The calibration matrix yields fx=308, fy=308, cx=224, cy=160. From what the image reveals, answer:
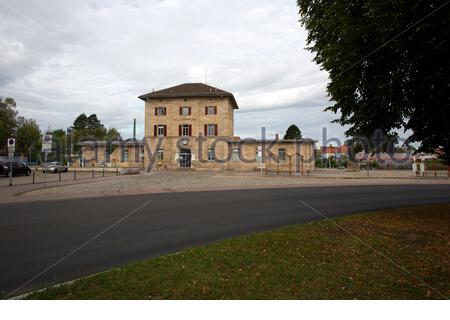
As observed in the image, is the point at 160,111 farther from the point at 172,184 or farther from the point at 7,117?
the point at 7,117

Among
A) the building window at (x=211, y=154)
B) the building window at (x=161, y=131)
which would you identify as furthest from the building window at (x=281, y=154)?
the building window at (x=161, y=131)

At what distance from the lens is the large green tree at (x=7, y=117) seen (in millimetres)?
61006

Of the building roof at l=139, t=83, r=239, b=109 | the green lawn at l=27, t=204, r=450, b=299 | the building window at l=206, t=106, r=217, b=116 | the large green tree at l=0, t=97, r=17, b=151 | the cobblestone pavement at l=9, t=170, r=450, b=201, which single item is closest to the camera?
the green lawn at l=27, t=204, r=450, b=299

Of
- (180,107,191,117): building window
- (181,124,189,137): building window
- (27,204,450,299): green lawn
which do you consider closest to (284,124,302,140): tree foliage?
(180,107,191,117): building window

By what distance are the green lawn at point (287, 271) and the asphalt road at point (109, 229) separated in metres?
0.76

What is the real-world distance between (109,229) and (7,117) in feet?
227

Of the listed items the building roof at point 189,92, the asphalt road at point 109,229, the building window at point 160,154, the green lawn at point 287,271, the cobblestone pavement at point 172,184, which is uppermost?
the building roof at point 189,92

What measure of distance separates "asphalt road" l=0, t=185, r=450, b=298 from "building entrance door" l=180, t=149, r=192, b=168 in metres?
33.7

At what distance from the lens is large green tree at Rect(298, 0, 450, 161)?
6.45 m

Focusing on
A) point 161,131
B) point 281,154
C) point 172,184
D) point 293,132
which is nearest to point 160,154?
point 161,131

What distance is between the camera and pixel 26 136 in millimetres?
65562

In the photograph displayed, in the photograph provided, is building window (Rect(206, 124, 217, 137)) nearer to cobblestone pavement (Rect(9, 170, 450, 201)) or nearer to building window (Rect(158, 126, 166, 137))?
building window (Rect(158, 126, 166, 137))

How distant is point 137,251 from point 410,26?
23.8 feet

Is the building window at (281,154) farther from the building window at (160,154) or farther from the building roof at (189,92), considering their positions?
the building window at (160,154)
